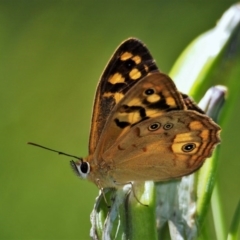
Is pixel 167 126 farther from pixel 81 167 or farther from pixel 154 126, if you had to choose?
pixel 81 167

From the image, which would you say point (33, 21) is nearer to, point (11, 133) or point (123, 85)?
point (11, 133)

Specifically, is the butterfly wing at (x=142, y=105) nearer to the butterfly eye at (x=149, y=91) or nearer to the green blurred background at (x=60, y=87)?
the butterfly eye at (x=149, y=91)

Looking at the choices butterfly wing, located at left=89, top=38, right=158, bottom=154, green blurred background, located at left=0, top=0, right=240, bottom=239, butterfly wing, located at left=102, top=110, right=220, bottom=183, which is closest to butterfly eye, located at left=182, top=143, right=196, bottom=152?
butterfly wing, located at left=102, top=110, right=220, bottom=183

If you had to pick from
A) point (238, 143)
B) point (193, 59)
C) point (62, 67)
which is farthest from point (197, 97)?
point (62, 67)

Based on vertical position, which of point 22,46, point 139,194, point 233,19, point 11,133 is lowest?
point 139,194

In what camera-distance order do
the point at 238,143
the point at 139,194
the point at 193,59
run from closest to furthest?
the point at 139,194
the point at 193,59
the point at 238,143

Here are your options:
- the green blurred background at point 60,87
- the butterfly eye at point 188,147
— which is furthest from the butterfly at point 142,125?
the green blurred background at point 60,87

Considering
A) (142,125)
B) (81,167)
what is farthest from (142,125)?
(81,167)
